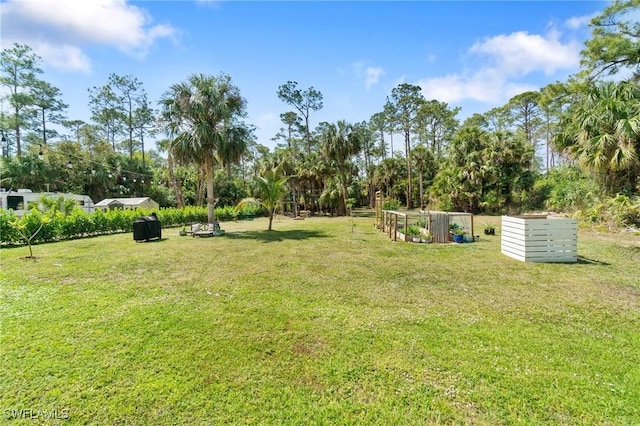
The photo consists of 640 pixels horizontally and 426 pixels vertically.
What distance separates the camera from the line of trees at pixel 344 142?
13.1 meters

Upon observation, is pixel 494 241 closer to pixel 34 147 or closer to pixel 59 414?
pixel 59 414

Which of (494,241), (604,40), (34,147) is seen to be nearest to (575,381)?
(494,241)

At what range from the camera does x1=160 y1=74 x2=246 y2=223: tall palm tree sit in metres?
14.7

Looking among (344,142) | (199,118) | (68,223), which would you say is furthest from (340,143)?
(68,223)

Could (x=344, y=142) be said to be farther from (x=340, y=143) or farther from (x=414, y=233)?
(x=414, y=233)

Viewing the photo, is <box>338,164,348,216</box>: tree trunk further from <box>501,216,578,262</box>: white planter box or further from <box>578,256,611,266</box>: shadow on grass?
<box>578,256,611,266</box>: shadow on grass

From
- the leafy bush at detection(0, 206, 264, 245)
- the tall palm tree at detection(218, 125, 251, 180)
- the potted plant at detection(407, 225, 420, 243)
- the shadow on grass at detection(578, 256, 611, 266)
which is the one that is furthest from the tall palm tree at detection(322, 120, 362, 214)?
the shadow on grass at detection(578, 256, 611, 266)

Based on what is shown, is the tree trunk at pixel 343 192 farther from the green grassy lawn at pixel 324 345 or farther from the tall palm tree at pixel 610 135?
the green grassy lawn at pixel 324 345

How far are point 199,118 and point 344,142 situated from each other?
1307 cm

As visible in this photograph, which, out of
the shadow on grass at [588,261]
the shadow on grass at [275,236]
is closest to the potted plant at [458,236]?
the shadow on grass at [588,261]

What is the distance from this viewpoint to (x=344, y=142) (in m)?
25.0

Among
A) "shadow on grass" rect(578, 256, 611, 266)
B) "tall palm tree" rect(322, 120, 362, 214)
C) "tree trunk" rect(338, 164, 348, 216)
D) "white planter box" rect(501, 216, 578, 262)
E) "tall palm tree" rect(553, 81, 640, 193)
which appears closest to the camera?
"shadow on grass" rect(578, 256, 611, 266)

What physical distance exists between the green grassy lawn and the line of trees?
30.0 ft

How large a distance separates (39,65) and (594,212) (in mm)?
39068
